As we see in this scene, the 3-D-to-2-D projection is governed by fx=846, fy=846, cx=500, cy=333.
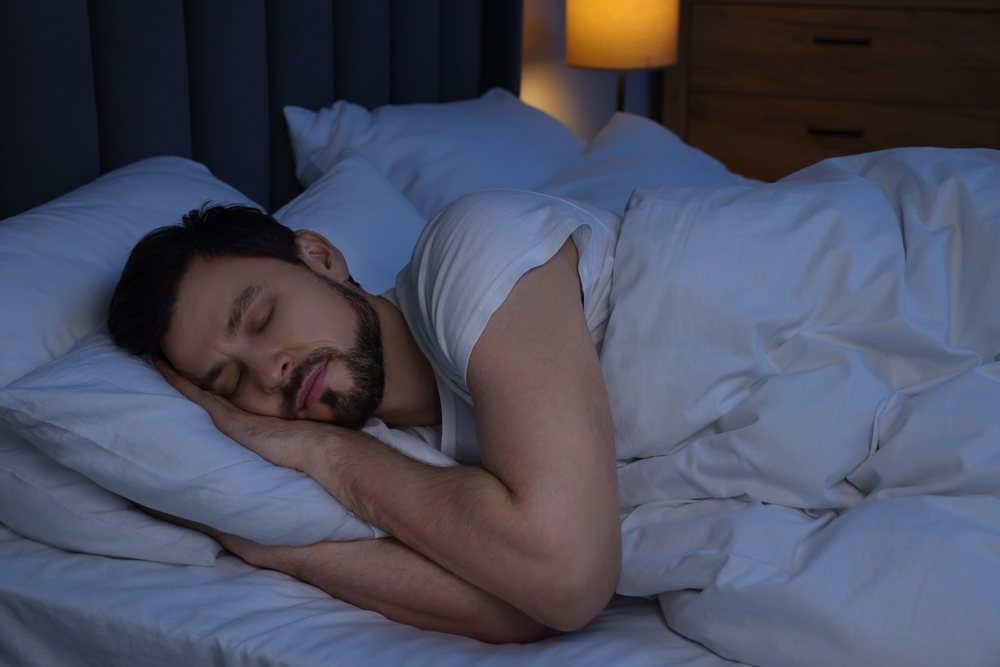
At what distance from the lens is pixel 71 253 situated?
1.14 m

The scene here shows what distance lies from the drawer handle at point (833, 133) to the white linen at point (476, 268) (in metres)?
2.26

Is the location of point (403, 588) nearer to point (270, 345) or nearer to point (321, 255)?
point (270, 345)

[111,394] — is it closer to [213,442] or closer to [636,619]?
[213,442]

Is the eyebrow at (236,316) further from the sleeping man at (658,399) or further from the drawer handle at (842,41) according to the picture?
the drawer handle at (842,41)

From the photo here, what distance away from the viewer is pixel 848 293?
98cm

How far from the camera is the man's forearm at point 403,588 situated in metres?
0.89

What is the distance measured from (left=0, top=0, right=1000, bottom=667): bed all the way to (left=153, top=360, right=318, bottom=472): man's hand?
0.06 m

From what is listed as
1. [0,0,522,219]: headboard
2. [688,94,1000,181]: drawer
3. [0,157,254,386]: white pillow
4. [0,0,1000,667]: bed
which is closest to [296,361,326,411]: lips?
[0,0,1000,667]: bed

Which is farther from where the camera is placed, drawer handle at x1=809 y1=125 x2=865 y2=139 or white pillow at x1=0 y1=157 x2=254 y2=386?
drawer handle at x1=809 y1=125 x2=865 y2=139

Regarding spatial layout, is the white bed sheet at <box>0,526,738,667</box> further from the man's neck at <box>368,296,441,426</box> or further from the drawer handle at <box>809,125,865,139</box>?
the drawer handle at <box>809,125,865,139</box>

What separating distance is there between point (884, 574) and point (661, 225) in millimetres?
467

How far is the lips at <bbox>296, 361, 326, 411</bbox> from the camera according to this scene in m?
1.05

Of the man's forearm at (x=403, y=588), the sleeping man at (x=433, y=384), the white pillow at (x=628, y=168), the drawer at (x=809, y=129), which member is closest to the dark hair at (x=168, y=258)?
the sleeping man at (x=433, y=384)

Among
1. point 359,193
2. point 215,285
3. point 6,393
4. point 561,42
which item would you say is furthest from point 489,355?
point 561,42
